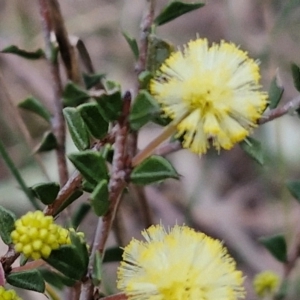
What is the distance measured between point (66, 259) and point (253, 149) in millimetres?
193

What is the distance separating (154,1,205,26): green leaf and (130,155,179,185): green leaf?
0.18 meters

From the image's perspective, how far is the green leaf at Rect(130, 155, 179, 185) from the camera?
458 millimetres

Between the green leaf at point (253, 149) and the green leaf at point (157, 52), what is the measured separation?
100mm

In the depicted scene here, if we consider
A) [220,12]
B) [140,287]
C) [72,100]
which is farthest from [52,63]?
[220,12]

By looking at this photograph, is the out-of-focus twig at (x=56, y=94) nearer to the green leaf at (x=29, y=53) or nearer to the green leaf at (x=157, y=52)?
the green leaf at (x=29, y=53)

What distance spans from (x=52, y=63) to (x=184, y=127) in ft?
0.80

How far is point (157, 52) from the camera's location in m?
0.56

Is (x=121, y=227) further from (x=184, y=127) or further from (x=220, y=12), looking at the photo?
(x=220, y=12)

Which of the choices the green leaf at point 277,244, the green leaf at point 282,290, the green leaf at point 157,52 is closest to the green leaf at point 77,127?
the green leaf at point 157,52

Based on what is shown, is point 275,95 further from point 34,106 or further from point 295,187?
point 34,106

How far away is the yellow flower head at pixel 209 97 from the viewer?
1.54ft

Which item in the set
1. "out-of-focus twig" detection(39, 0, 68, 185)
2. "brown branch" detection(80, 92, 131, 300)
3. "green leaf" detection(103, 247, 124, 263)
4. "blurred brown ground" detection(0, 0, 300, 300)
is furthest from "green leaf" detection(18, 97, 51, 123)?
"blurred brown ground" detection(0, 0, 300, 300)

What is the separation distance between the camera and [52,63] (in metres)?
0.66

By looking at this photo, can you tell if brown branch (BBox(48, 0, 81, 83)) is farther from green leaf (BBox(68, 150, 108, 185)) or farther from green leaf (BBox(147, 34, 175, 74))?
green leaf (BBox(68, 150, 108, 185))
